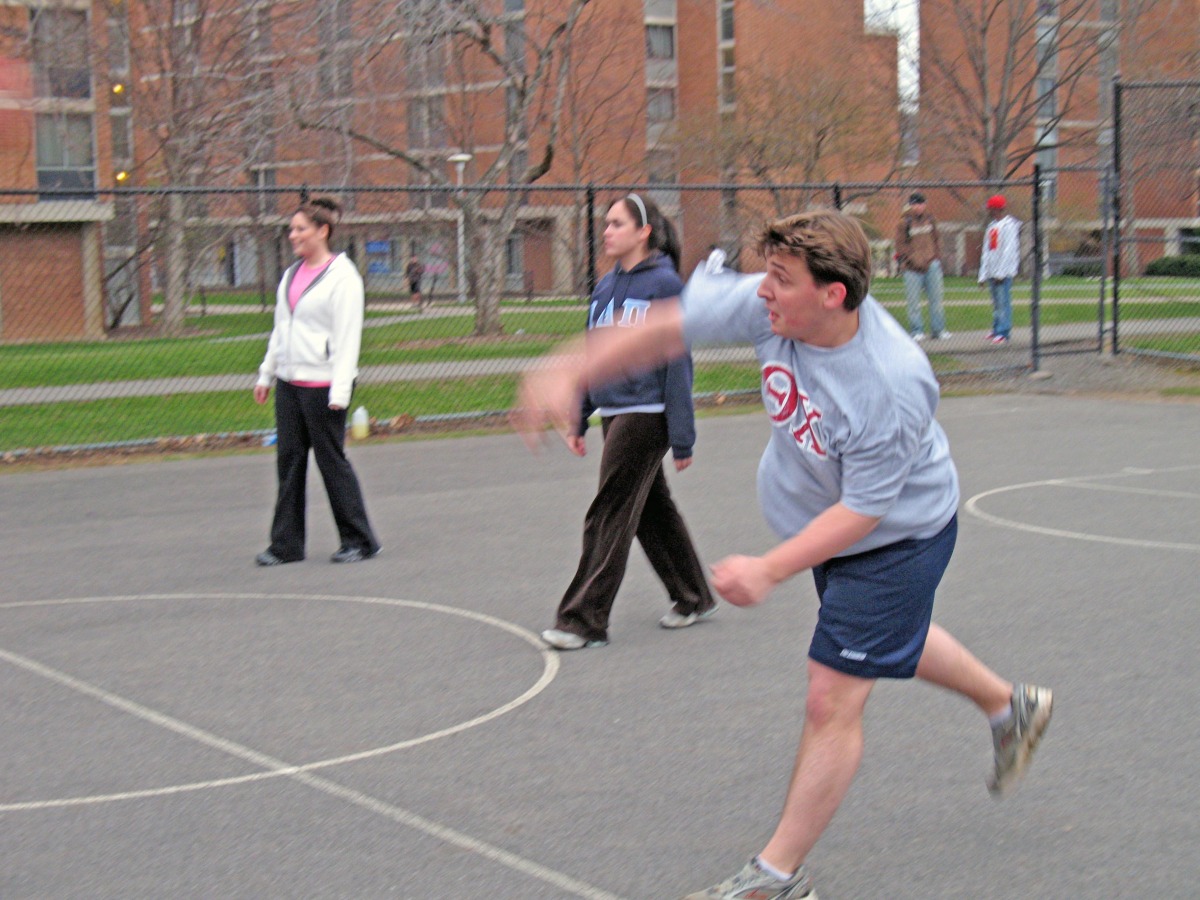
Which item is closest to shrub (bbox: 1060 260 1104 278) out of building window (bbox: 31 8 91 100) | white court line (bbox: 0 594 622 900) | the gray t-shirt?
white court line (bbox: 0 594 622 900)

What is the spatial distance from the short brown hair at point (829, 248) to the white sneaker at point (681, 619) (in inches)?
141

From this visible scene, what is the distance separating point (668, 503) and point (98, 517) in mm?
5067

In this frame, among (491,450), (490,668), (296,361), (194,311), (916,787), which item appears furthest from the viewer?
(194,311)

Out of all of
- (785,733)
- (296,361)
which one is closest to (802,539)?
(785,733)

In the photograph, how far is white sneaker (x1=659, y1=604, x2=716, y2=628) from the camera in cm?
726

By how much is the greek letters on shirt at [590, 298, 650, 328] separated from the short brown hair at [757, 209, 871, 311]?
2718mm

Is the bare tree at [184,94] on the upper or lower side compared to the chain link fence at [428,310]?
upper

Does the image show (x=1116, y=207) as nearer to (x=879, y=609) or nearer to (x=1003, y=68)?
(x=879, y=609)

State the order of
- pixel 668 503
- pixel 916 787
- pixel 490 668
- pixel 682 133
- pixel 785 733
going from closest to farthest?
pixel 916 787 → pixel 785 733 → pixel 490 668 → pixel 668 503 → pixel 682 133

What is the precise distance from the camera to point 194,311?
1524 inches

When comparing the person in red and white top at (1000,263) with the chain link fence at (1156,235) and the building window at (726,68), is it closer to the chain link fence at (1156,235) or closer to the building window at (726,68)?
the chain link fence at (1156,235)

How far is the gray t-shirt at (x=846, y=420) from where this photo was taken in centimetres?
386

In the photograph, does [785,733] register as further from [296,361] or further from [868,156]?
[868,156]

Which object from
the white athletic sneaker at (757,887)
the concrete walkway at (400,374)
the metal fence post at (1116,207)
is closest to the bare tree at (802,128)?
the concrete walkway at (400,374)
